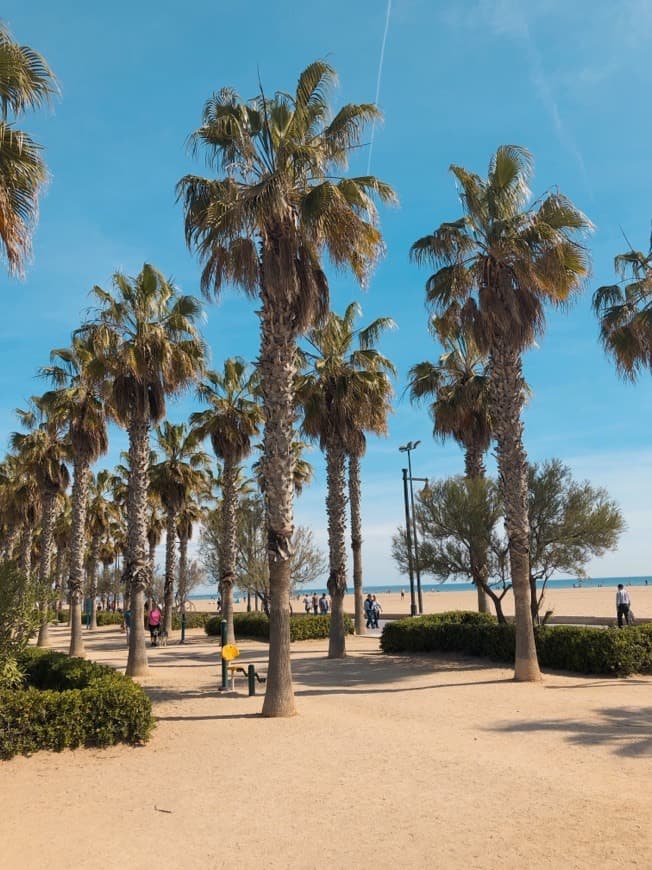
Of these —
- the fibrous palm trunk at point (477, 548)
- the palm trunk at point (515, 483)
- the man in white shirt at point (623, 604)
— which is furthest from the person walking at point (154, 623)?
the man in white shirt at point (623, 604)

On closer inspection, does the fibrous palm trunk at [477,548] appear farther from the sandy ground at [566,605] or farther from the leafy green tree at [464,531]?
the sandy ground at [566,605]

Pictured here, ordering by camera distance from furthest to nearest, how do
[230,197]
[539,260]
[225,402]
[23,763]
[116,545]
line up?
1. [116,545]
2. [225,402]
3. [539,260]
4. [230,197]
5. [23,763]

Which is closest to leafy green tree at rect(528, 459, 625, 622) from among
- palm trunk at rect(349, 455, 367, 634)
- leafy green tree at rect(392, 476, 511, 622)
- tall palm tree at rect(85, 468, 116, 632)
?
leafy green tree at rect(392, 476, 511, 622)

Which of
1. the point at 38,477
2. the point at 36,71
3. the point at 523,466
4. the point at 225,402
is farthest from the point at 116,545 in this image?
the point at 36,71

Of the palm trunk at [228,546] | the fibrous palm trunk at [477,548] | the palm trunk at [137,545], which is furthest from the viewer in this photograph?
the palm trunk at [228,546]

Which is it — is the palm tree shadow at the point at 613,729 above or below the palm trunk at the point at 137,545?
below

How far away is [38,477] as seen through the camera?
93.8 ft

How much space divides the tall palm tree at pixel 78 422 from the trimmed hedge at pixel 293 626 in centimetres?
854

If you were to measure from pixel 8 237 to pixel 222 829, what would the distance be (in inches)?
314

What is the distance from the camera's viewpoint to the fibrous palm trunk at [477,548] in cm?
2056

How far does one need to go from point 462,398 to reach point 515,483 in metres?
7.82

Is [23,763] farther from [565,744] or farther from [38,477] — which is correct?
[38,477]

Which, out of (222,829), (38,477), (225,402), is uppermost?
(225,402)

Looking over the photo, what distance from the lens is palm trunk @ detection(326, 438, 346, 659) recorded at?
20.7 m
